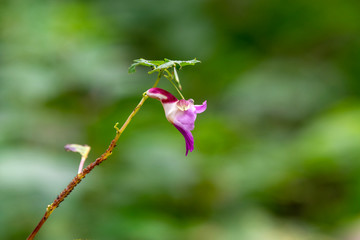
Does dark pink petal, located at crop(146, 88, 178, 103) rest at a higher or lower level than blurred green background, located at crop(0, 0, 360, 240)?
lower

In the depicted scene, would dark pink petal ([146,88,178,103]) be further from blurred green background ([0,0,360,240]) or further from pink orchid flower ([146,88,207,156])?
blurred green background ([0,0,360,240])

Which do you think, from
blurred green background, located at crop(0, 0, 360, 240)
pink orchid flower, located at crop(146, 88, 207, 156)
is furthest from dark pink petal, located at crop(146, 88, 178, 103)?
blurred green background, located at crop(0, 0, 360, 240)

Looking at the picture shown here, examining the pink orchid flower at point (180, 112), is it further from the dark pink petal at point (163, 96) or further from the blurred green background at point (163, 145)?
the blurred green background at point (163, 145)

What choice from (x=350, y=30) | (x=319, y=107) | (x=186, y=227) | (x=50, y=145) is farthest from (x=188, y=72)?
(x=186, y=227)

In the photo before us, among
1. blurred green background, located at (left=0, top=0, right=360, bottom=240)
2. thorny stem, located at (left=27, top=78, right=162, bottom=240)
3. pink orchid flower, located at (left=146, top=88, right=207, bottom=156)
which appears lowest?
thorny stem, located at (left=27, top=78, right=162, bottom=240)

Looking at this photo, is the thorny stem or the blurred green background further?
the blurred green background

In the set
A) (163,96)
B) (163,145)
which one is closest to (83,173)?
(163,96)

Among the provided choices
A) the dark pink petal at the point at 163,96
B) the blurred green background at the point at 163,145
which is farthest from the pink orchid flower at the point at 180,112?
the blurred green background at the point at 163,145

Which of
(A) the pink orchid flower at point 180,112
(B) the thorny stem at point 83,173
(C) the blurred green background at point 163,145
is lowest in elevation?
(B) the thorny stem at point 83,173

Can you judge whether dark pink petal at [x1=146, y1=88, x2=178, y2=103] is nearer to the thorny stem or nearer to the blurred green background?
the thorny stem
